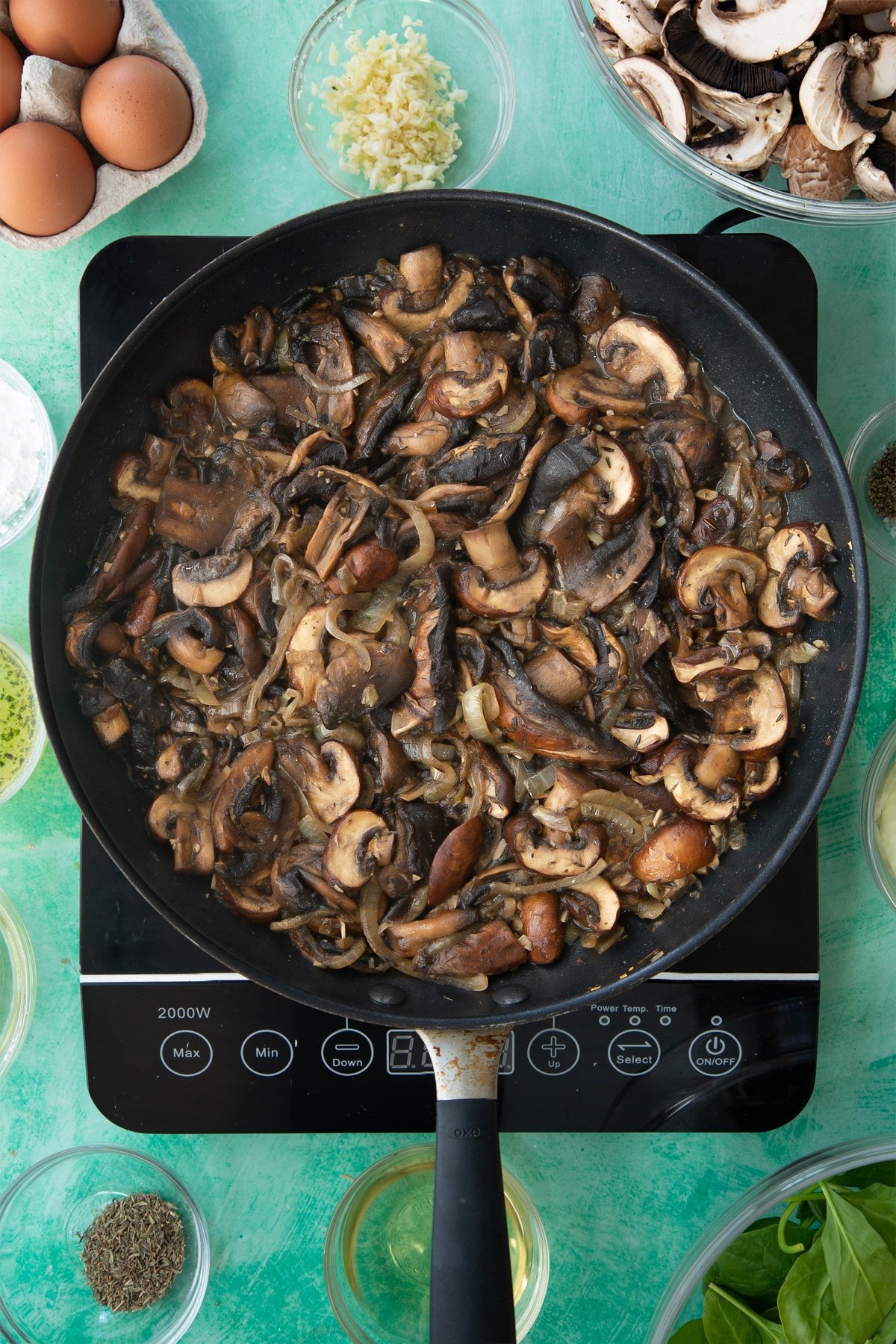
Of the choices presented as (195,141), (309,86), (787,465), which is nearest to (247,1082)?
(787,465)

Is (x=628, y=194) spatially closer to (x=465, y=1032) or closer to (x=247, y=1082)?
(x=465, y=1032)

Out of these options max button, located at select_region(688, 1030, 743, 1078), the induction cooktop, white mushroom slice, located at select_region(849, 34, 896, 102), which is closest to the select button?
the induction cooktop

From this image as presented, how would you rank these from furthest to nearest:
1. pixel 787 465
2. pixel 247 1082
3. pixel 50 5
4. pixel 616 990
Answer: pixel 247 1082 → pixel 50 5 → pixel 787 465 → pixel 616 990

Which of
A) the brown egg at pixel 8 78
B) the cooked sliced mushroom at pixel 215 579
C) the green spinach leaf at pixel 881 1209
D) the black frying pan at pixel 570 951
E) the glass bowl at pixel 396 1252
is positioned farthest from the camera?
the glass bowl at pixel 396 1252

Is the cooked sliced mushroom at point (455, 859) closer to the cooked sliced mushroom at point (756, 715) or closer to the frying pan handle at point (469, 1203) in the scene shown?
the frying pan handle at point (469, 1203)

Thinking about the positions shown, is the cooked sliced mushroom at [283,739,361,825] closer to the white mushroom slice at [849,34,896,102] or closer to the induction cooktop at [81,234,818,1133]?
the induction cooktop at [81,234,818,1133]

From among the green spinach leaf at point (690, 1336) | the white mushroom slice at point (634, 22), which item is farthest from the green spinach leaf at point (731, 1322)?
the white mushroom slice at point (634, 22)
